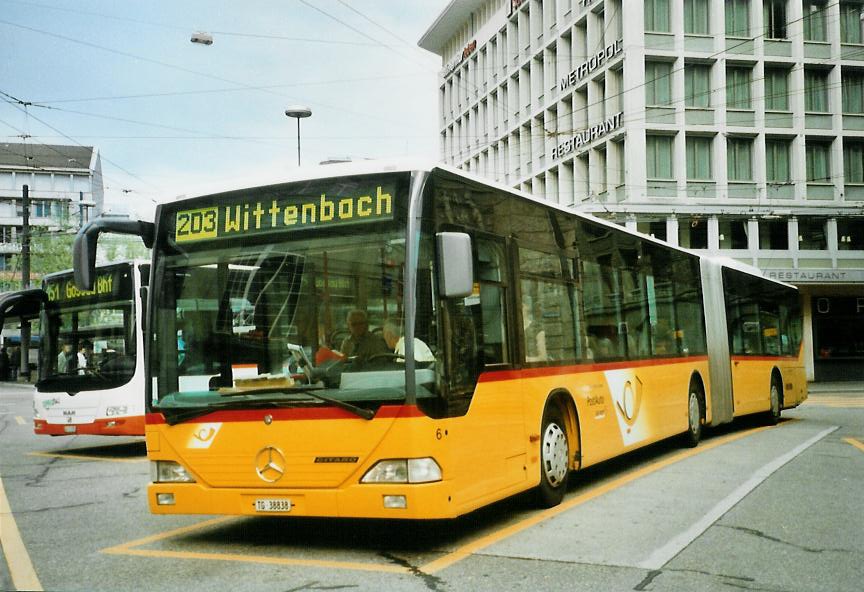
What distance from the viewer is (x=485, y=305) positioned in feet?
26.2

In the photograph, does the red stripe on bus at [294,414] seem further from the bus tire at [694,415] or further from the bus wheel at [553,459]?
the bus tire at [694,415]

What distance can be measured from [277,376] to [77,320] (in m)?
8.95

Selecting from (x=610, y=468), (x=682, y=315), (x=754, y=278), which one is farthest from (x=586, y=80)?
(x=610, y=468)

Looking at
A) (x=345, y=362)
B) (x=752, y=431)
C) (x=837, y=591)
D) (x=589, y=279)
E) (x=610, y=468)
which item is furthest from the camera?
(x=752, y=431)

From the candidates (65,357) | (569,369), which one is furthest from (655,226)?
(569,369)

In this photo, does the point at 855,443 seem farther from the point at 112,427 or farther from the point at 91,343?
the point at 91,343

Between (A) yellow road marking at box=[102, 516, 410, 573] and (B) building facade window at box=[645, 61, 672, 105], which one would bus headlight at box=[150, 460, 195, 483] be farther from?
(B) building facade window at box=[645, 61, 672, 105]

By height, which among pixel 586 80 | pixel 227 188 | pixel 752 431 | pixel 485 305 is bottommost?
pixel 752 431

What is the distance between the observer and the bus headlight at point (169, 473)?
768 centimetres

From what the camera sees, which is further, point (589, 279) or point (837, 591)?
point (589, 279)

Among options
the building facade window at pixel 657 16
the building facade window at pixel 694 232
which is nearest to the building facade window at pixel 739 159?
the building facade window at pixel 694 232

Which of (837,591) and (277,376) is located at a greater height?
(277,376)

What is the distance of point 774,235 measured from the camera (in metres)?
43.9

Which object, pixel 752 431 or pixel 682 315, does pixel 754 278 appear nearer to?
pixel 752 431
